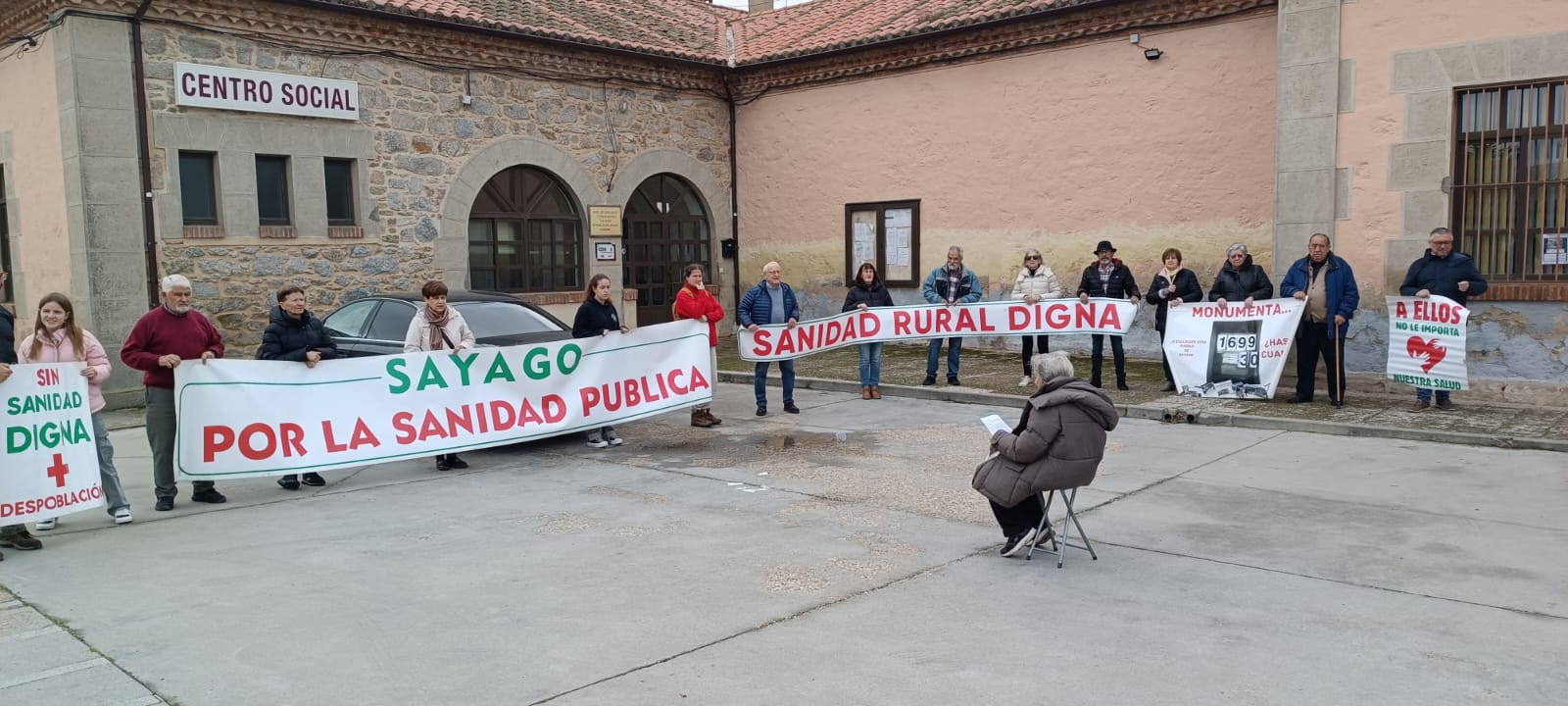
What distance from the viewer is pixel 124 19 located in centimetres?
1248

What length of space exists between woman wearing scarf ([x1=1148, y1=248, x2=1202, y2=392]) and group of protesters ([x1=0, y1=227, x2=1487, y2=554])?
15 mm

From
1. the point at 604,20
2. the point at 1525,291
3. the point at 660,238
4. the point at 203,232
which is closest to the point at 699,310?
the point at 203,232

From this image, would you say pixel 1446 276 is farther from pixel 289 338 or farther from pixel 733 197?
pixel 733 197

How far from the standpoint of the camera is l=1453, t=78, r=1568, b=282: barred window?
1067 cm

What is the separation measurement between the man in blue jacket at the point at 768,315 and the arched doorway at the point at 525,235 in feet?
19.8

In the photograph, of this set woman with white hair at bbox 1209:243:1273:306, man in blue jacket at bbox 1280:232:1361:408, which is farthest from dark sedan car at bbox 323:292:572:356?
man in blue jacket at bbox 1280:232:1361:408

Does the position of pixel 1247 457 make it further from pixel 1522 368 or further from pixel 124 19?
pixel 124 19

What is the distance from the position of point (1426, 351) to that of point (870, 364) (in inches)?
221

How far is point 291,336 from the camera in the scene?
27.6 feet

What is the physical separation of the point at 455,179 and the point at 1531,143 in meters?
12.9

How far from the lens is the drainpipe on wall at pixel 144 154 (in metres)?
12.6

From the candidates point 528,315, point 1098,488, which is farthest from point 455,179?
point 1098,488

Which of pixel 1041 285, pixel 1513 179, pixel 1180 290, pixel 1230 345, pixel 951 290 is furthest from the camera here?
pixel 951 290

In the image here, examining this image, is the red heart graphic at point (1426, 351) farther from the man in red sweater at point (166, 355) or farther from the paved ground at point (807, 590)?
the man in red sweater at point (166, 355)
